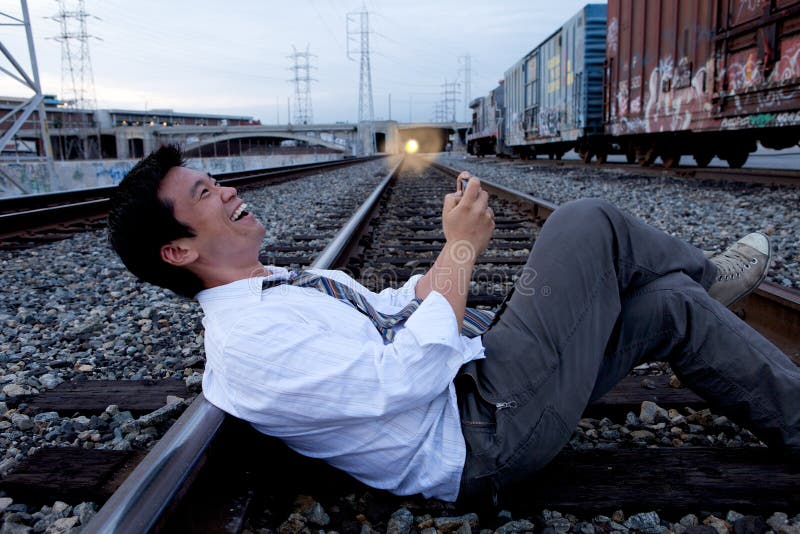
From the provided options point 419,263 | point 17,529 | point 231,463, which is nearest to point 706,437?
point 231,463

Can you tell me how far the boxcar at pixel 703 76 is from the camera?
24.7ft

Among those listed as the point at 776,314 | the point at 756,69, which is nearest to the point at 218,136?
the point at 756,69

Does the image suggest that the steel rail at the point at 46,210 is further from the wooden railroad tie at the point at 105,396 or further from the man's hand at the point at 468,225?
the man's hand at the point at 468,225

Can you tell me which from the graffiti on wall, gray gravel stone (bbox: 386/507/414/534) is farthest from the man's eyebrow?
the graffiti on wall

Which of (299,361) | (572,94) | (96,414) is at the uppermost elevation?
(572,94)

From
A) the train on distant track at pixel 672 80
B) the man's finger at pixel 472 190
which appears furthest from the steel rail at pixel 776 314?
the train on distant track at pixel 672 80

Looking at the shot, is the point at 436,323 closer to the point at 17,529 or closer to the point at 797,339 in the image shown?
the point at 17,529

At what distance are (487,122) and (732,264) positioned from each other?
99.3 ft

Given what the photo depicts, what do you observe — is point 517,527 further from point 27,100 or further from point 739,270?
point 27,100

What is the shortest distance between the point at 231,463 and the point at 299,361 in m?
0.55

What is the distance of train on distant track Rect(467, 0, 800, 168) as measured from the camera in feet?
25.2

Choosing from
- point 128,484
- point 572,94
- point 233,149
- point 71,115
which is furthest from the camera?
point 233,149

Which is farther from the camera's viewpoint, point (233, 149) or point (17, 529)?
point (233, 149)

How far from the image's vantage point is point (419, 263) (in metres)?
4.56
